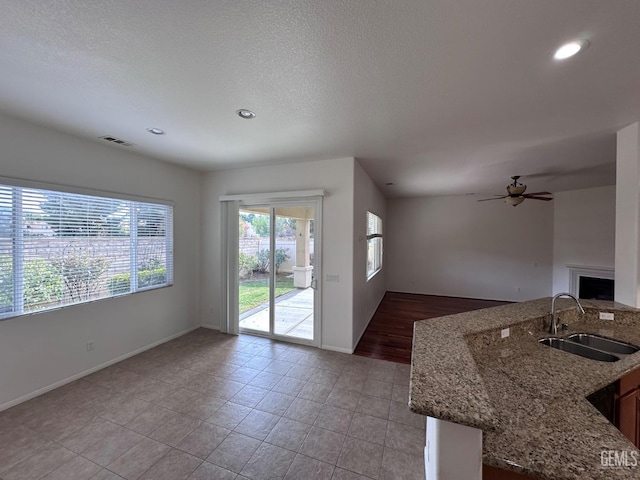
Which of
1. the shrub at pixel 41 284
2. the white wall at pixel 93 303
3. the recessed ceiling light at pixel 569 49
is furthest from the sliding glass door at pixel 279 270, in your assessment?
the recessed ceiling light at pixel 569 49

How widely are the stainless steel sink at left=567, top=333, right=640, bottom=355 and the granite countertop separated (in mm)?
95

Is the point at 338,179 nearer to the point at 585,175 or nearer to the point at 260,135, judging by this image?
the point at 260,135

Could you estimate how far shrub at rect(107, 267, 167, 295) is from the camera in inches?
124

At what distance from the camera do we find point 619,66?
1.56 metres

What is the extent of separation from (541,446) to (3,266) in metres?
4.00

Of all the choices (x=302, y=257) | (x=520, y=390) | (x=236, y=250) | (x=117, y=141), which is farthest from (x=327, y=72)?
(x=236, y=250)

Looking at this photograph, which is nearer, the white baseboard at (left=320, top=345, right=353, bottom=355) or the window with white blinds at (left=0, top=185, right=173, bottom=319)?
the window with white blinds at (left=0, top=185, right=173, bottom=319)

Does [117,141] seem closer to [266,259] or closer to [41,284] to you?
[41,284]

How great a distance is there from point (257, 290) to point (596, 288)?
709 centimetres

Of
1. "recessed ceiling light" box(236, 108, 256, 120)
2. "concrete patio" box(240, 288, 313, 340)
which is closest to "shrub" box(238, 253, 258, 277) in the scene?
"concrete patio" box(240, 288, 313, 340)

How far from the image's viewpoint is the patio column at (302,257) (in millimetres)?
3752

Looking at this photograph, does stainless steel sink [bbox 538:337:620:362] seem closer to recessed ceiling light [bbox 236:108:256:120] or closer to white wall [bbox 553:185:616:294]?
recessed ceiling light [bbox 236:108:256:120]

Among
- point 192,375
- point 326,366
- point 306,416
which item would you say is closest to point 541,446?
point 306,416

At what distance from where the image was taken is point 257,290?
4078mm
